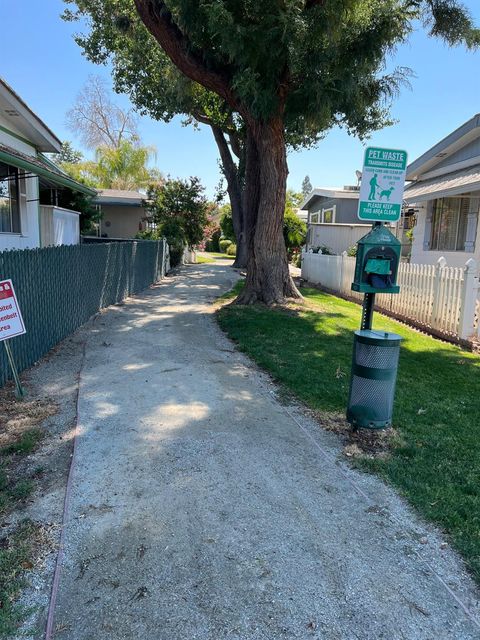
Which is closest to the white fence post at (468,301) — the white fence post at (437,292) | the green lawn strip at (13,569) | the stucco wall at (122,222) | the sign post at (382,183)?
the white fence post at (437,292)

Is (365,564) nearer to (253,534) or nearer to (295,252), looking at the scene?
(253,534)

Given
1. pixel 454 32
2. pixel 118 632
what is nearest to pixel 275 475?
pixel 118 632

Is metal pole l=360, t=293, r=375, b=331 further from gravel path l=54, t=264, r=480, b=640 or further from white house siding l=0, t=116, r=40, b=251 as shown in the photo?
white house siding l=0, t=116, r=40, b=251

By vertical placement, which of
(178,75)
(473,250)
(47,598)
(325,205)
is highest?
(178,75)

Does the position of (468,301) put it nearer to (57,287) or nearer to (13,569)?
(57,287)

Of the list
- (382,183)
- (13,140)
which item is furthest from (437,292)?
(13,140)

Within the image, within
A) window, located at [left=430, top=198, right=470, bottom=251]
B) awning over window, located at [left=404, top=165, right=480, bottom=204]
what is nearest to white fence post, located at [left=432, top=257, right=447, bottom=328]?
awning over window, located at [left=404, top=165, right=480, bottom=204]

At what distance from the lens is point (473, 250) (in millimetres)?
13766

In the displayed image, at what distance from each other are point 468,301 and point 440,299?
932 mm

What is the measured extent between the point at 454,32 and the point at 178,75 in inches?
278

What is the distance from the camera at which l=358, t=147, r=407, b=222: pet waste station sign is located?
4.46 metres

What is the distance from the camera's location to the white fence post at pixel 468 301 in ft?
27.7

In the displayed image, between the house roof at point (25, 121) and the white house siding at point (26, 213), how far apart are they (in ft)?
0.72

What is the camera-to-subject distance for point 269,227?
11430 mm
